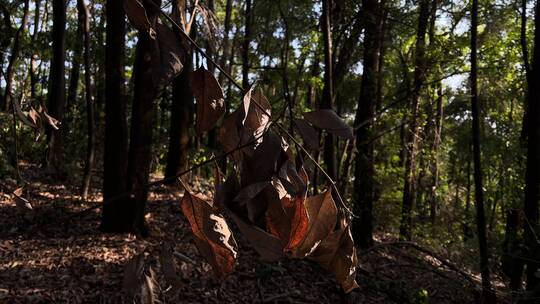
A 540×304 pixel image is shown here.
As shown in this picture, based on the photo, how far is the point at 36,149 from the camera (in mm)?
10375

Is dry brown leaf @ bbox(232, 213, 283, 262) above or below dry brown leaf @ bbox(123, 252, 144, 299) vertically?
above

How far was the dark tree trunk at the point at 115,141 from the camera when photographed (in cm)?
609

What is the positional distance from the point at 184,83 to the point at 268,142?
9279mm

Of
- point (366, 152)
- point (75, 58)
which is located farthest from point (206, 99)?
point (75, 58)

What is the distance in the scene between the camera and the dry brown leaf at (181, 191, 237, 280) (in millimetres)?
551

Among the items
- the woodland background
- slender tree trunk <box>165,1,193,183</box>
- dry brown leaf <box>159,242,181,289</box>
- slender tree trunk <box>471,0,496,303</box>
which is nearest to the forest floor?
the woodland background

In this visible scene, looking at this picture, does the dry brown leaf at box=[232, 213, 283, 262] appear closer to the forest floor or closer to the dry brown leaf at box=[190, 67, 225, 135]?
the dry brown leaf at box=[190, 67, 225, 135]

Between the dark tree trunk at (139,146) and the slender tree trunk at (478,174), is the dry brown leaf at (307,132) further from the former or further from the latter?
the slender tree trunk at (478,174)

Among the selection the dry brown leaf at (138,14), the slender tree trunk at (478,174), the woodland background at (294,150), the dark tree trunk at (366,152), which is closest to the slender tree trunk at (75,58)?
the woodland background at (294,150)

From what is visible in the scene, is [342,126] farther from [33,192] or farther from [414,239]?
[414,239]

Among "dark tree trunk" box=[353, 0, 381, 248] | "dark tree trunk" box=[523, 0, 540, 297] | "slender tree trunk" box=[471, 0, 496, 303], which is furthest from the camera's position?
"dark tree trunk" box=[353, 0, 381, 248]

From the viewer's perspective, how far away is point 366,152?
8398mm

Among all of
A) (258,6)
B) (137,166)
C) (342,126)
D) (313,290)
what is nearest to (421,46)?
(313,290)

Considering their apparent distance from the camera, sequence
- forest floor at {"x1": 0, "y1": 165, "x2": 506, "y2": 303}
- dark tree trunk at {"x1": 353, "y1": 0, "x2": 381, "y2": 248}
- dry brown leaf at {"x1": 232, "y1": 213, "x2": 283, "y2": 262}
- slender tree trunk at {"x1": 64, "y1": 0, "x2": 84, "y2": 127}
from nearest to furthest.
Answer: dry brown leaf at {"x1": 232, "y1": 213, "x2": 283, "y2": 262}, forest floor at {"x1": 0, "y1": 165, "x2": 506, "y2": 303}, dark tree trunk at {"x1": 353, "y1": 0, "x2": 381, "y2": 248}, slender tree trunk at {"x1": 64, "y1": 0, "x2": 84, "y2": 127}
